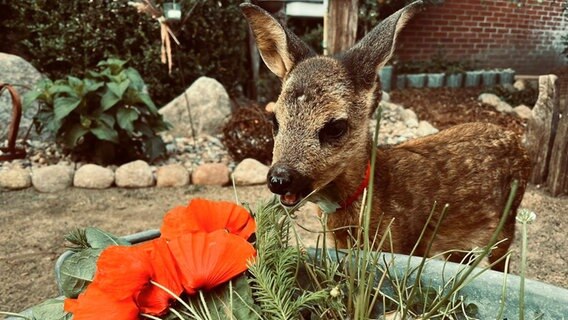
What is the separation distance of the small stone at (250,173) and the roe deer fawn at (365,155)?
9.01ft

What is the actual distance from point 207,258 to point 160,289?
85 millimetres

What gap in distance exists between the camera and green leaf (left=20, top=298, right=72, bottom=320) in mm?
884

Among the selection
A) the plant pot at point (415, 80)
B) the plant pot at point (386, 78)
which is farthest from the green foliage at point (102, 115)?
the plant pot at point (415, 80)

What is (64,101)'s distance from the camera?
5020 millimetres

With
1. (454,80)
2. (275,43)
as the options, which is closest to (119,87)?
(275,43)

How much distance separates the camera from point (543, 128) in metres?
4.86

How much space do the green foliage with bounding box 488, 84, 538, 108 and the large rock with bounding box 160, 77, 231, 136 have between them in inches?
192

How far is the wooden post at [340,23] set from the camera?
476 cm

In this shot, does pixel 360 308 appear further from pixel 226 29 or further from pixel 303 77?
pixel 226 29

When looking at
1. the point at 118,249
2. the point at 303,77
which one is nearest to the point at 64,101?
the point at 303,77

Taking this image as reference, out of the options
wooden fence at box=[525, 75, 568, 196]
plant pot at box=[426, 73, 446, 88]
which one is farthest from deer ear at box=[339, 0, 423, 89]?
plant pot at box=[426, 73, 446, 88]

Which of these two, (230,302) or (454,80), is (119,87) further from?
(454,80)

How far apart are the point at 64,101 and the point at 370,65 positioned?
12.7 ft

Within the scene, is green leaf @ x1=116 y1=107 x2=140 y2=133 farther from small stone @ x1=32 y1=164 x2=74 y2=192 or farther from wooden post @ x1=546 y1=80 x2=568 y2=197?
wooden post @ x1=546 y1=80 x2=568 y2=197
